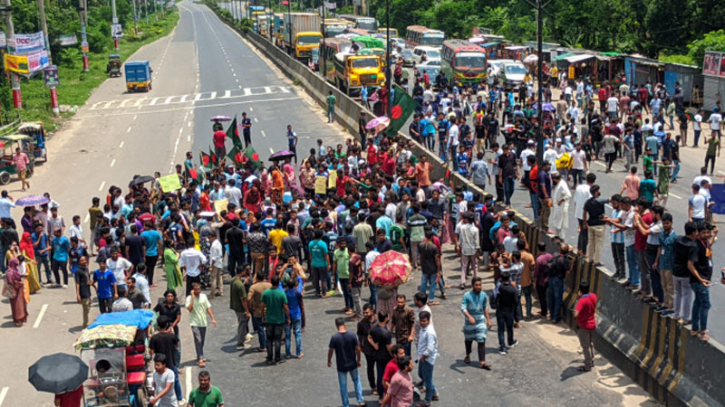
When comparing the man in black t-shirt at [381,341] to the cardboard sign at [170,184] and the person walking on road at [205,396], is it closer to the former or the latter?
the person walking on road at [205,396]

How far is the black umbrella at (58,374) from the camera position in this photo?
12.5 m

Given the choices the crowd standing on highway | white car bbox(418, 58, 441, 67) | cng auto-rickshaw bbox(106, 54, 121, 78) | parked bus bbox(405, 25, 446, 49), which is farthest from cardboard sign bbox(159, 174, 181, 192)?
cng auto-rickshaw bbox(106, 54, 121, 78)

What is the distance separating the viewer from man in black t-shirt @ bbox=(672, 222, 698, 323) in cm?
1432

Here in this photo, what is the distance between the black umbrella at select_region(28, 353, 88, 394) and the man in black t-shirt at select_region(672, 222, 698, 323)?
8.81 metres

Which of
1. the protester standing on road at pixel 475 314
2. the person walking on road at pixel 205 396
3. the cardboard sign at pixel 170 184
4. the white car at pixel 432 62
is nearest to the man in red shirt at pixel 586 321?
the protester standing on road at pixel 475 314

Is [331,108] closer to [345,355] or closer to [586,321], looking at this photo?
[586,321]

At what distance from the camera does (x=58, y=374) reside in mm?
12586

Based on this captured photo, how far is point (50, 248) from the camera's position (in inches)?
849

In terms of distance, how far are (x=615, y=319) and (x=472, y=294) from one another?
2735 millimetres

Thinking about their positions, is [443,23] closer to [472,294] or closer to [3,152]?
[3,152]

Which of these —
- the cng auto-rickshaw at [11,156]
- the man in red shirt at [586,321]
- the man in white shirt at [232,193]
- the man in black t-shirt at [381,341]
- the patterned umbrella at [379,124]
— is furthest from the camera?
the cng auto-rickshaw at [11,156]

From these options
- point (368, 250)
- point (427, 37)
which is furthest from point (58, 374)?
point (427, 37)

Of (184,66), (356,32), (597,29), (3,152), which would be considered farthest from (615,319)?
(184,66)

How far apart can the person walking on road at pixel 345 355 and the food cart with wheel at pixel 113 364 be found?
2.79 m
